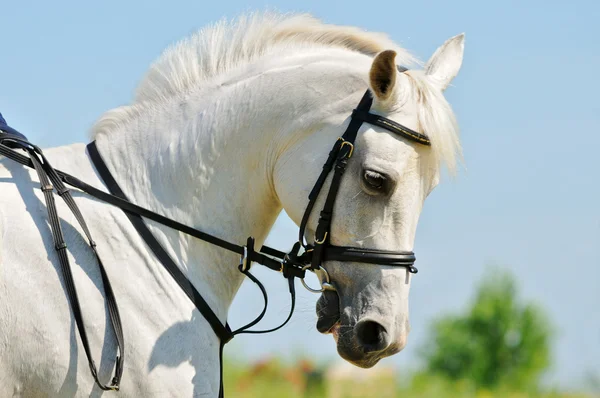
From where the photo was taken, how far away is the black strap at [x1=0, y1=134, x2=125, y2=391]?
3.87 m

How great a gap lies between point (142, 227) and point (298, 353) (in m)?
22.5

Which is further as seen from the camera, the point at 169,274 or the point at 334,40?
the point at 334,40

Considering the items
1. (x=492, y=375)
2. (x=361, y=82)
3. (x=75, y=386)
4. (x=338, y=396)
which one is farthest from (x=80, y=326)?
(x=492, y=375)

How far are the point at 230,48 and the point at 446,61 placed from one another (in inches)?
53.2

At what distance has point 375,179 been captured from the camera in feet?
13.7

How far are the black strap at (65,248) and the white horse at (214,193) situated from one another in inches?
1.7

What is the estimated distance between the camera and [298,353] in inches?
1033

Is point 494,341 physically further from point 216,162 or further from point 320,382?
point 216,162

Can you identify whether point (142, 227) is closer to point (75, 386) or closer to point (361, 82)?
point (75, 386)

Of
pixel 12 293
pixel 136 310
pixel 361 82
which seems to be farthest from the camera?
pixel 361 82

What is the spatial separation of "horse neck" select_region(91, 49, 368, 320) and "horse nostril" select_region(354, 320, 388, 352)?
31.9 inches

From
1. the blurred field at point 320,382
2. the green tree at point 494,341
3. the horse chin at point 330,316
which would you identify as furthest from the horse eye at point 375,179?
the green tree at point 494,341

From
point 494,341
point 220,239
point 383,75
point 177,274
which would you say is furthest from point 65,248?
point 494,341

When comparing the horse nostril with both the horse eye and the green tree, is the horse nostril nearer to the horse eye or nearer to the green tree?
the horse eye
